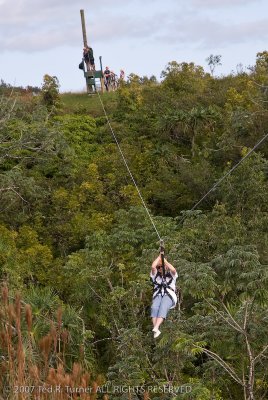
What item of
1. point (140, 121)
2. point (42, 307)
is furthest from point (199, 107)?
point (42, 307)

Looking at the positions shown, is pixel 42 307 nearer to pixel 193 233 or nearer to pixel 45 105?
pixel 193 233

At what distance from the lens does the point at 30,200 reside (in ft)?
56.2

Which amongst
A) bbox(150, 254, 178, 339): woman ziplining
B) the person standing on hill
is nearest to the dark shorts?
bbox(150, 254, 178, 339): woman ziplining

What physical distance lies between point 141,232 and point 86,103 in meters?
11.0

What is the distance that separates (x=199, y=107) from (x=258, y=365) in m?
11.6

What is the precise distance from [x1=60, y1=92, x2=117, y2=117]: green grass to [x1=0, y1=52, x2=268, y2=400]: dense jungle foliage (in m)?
0.09

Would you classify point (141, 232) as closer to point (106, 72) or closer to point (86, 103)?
point (86, 103)

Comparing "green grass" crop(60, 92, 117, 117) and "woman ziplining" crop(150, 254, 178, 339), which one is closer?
"woman ziplining" crop(150, 254, 178, 339)

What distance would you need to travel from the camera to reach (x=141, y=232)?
13789mm

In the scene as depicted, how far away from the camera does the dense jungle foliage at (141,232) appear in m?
8.95

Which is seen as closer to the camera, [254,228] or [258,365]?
[258,365]

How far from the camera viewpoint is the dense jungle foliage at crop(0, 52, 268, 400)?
29.4 feet

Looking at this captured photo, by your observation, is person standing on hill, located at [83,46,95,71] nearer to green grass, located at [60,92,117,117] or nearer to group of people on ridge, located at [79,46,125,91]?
group of people on ridge, located at [79,46,125,91]

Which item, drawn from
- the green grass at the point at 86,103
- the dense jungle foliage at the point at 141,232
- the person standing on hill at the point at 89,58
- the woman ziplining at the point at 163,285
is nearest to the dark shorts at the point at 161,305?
the woman ziplining at the point at 163,285
